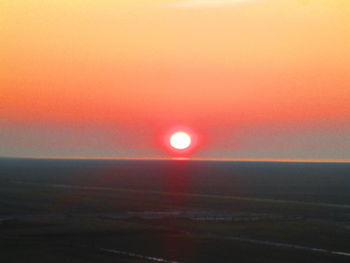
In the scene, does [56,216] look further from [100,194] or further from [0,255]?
[100,194]

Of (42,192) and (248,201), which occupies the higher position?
(42,192)

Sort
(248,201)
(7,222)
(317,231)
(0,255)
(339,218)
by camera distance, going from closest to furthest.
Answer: (0,255) → (317,231) → (7,222) → (339,218) → (248,201)

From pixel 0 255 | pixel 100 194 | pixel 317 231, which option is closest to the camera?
pixel 0 255

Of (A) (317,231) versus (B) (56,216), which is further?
(B) (56,216)

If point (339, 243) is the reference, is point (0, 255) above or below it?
below

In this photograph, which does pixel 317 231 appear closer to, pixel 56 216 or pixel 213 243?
pixel 213 243

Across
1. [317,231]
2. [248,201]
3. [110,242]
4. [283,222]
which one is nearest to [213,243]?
[110,242]

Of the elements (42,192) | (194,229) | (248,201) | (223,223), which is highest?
(42,192)

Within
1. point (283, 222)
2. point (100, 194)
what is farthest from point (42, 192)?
point (283, 222)

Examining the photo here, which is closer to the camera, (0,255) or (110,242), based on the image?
(0,255)
